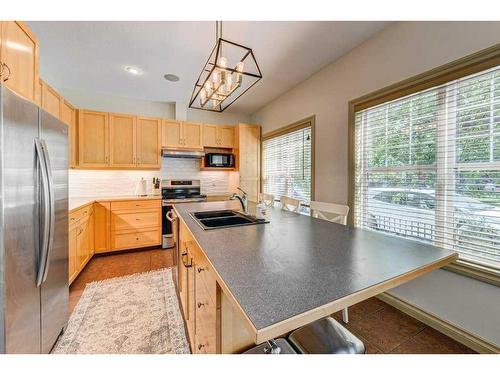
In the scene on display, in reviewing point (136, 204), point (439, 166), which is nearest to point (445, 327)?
point (439, 166)

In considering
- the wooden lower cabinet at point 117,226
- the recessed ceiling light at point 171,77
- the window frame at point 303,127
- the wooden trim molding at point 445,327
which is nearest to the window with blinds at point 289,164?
the window frame at point 303,127

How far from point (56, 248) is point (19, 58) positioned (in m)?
1.47

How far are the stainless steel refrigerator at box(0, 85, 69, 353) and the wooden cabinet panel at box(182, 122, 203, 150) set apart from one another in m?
2.52

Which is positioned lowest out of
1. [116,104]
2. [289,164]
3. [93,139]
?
[289,164]

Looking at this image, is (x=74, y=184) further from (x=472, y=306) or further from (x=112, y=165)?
(x=472, y=306)

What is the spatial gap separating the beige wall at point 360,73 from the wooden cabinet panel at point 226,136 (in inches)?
48.0

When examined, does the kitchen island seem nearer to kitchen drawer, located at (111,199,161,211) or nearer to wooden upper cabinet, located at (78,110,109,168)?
kitchen drawer, located at (111,199,161,211)

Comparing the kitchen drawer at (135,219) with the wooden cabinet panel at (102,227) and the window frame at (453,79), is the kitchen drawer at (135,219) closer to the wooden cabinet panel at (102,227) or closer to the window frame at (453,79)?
the wooden cabinet panel at (102,227)

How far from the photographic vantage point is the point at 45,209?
1.25 meters

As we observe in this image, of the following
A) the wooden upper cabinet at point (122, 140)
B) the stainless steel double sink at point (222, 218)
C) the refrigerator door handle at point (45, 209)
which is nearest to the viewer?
Result: the refrigerator door handle at point (45, 209)

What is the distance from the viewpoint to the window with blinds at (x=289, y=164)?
3.21 metres

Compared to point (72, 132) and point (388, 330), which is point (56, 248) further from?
point (388, 330)
